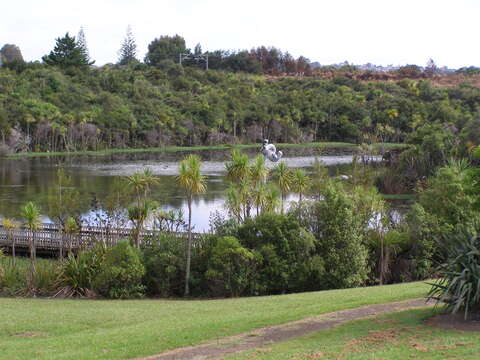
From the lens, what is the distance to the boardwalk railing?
3107 cm

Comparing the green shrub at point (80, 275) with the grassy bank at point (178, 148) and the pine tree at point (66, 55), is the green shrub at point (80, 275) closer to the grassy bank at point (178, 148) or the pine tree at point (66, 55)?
the grassy bank at point (178, 148)

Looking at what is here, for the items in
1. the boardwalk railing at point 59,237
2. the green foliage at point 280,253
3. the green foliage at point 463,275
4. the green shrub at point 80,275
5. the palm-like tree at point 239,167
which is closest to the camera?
the green foliage at point 463,275

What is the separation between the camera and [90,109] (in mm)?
115125

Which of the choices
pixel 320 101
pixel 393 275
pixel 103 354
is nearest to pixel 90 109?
pixel 320 101

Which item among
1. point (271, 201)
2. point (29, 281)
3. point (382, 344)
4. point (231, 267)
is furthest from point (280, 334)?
point (271, 201)

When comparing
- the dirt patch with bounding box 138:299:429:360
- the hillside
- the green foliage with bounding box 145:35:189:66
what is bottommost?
the dirt patch with bounding box 138:299:429:360

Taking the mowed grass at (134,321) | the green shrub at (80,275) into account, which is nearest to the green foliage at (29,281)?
the green shrub at (80,275)

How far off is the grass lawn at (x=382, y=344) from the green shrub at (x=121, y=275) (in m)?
12.2

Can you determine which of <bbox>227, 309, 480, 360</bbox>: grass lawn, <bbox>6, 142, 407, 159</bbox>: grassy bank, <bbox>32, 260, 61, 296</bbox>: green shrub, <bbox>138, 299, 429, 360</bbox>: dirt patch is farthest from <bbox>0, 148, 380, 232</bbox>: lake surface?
<bbox>227, 309, 480, 360</bbox>: grass lawn

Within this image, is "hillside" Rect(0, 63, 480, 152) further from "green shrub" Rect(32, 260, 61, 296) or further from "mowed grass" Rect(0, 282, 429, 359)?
"mowed grass" Rect(0, 282, 429, 359)

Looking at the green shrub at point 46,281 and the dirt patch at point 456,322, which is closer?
the dirt patch at point 456,322

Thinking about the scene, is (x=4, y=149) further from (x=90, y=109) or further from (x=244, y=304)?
(x=244, y=304)

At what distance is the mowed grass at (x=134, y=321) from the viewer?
13383mm

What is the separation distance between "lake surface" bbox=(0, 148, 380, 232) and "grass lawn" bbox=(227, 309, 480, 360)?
742 inches
